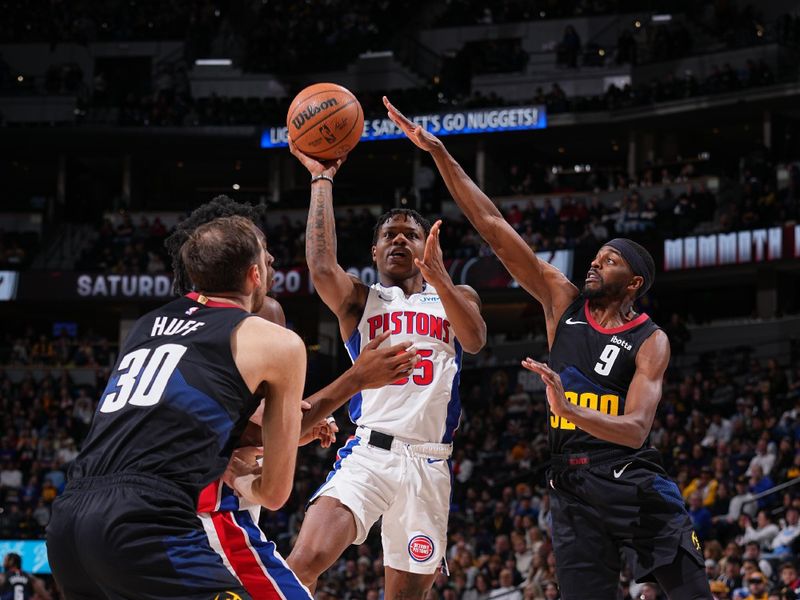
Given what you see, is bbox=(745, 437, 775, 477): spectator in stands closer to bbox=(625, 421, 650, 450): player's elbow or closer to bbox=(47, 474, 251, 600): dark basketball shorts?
bbox=(625, 421, 650, 450): player's elbow

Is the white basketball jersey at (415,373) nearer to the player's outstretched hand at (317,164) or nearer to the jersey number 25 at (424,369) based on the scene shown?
the jersey number 25 at (424,369)

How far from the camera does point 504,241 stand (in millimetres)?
6176

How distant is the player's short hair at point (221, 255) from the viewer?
391 centimetres

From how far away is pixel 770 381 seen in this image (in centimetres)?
1884

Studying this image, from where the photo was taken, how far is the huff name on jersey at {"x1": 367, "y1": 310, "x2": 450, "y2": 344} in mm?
6402

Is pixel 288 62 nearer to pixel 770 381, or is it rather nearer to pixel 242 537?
pixel 770 381

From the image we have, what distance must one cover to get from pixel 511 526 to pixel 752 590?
5.48 m

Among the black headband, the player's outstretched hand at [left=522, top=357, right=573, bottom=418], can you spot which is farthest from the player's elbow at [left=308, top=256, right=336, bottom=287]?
the black headband

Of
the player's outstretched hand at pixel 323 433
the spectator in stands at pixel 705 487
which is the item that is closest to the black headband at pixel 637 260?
the player's outstretched hand at pixel 323 433

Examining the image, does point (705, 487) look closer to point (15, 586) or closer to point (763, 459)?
point (763, 459)

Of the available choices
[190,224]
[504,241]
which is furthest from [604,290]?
[190,224]

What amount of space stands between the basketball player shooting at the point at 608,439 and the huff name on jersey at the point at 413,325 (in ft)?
1.85

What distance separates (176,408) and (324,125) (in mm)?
3152

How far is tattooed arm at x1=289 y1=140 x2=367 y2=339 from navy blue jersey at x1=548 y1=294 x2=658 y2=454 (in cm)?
126
